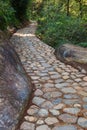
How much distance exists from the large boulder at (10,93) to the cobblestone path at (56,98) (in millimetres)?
166

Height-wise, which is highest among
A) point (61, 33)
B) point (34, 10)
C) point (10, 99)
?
point (10, 99)

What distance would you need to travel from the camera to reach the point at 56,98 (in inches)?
168

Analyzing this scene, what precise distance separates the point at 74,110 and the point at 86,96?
0.66m

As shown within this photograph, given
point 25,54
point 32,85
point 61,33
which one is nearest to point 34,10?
point 61,33

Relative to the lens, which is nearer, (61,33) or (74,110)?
(74,110)

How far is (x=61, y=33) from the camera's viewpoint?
10688mm

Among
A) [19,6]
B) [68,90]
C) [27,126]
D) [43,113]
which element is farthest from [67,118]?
[19,6]

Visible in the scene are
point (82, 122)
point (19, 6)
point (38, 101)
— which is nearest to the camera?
point (82, 122)

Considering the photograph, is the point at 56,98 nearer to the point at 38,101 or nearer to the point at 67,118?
the point at 38,101

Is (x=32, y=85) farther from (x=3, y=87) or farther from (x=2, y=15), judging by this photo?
(x=2, y=15)

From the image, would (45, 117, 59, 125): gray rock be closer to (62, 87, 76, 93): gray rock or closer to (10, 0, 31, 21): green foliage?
(62, 87, 76, 93): gray rock

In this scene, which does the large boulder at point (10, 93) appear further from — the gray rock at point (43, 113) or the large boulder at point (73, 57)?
the large boulder at point (73, 57)

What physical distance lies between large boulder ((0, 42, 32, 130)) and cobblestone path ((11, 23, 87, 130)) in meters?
0.17

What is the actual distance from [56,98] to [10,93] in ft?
3.28
